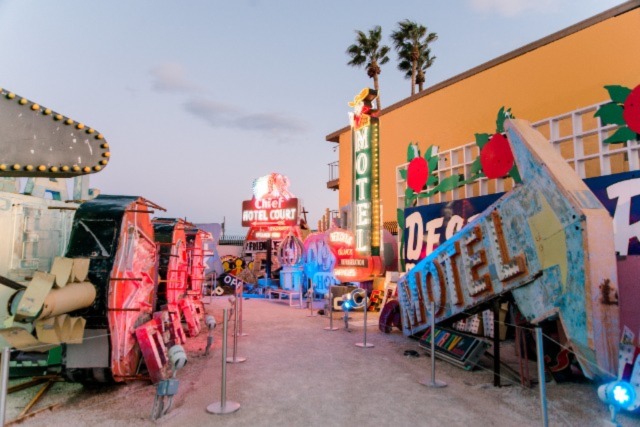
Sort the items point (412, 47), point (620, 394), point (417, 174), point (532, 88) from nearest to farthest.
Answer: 1. point (620, 394)
2. point (532, 88)
3. point (417, 174)
4. point (412, 47)

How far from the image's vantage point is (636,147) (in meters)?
8.80

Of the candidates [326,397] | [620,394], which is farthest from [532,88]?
[326,397]

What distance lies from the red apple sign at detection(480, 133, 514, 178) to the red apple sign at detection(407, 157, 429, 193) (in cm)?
293

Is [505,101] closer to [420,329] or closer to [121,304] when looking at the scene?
[420,329]

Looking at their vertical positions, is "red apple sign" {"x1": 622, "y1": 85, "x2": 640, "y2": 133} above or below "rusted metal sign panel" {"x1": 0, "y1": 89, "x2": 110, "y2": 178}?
above

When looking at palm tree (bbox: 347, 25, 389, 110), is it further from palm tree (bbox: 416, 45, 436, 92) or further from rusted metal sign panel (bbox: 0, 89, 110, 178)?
rusted metal sign panel (bbox: 0, 89, 110, 178)

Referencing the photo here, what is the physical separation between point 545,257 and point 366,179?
1231 cm

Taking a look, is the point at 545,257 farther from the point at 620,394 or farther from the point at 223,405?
the point at 223,405

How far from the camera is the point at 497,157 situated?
39.1 feet

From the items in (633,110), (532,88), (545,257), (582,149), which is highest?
(532,88)

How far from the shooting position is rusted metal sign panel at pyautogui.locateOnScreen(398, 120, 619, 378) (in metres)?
5.18

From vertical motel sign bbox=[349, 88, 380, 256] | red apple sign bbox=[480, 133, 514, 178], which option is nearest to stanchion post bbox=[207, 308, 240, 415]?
red apple sign bbox=[480, 133, 514, 178]

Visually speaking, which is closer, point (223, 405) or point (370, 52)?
point (223, 405)

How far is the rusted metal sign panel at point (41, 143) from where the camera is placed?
3.05 meters
